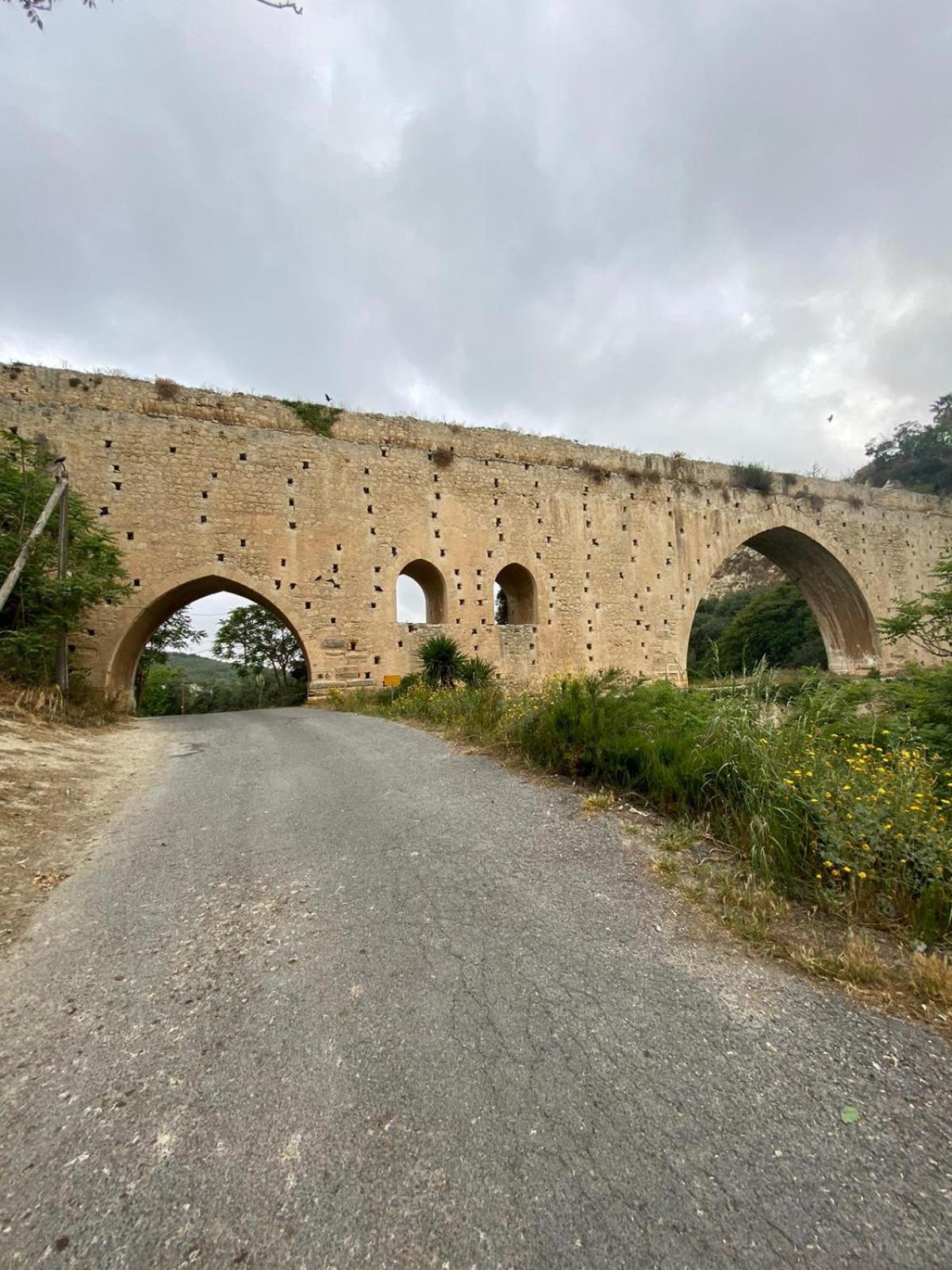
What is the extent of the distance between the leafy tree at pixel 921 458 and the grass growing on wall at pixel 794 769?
152 ft

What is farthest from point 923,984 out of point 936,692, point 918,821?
point 936,692

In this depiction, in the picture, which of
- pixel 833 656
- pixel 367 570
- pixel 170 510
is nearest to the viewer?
pixel 170 510

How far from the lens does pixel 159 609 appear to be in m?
13.8

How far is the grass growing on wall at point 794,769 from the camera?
2.40 m

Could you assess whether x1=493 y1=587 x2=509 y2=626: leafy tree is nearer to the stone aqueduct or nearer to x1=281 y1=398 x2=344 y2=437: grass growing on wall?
the stone aqueduct

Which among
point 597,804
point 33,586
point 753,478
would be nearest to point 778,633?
point 753,478

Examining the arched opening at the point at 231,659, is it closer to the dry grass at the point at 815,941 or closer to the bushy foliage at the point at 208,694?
the bushy foliage at the point at 208,694

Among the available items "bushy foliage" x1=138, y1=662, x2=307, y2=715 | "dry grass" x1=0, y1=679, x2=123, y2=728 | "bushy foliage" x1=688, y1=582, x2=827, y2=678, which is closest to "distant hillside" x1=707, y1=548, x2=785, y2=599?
"bushy foliage" x1=688, y1=582, x2=827, y2=678

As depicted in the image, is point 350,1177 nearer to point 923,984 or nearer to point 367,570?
point 923,984

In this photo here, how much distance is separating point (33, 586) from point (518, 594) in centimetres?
1306

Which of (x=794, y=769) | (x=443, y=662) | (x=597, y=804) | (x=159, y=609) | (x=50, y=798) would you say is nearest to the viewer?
(x=794, y=769)

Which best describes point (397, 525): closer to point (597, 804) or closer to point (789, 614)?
point (597, 804)

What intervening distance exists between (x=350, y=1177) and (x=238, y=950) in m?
1.20

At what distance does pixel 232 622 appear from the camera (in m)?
28.0
